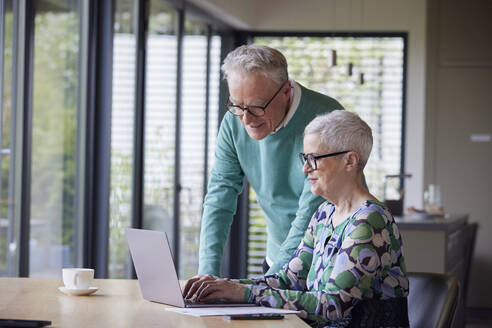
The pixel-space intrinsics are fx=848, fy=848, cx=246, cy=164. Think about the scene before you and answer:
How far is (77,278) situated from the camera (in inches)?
90.6

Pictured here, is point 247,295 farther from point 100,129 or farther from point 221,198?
point 100,129

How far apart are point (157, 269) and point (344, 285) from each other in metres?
0.47

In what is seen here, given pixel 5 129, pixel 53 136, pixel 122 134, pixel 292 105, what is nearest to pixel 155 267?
pixel 292 105

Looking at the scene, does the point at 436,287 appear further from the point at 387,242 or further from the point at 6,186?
the point at 6,186

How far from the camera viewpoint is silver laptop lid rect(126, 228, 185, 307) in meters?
2.04

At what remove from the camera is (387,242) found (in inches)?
84.0

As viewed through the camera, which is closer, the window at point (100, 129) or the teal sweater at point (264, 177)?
the teal sweater at point (264, 177)

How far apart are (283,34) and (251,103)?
18.4ft

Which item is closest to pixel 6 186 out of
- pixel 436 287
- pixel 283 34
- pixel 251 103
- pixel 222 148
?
pixel 222 148

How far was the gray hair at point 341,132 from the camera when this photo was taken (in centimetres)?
229

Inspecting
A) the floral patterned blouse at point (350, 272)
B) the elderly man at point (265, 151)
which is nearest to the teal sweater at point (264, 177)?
the elderly man at point (265, 151)

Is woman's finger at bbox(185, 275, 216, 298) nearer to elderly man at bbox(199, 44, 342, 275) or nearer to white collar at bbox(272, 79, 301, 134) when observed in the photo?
elderly man at bbox(199, 44, 342, 275)

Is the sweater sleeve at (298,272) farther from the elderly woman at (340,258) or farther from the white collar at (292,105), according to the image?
the white collar at (292,105)

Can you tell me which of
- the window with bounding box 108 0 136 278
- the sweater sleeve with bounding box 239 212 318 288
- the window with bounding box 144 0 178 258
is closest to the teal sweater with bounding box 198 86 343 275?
the sweater sleeve with bounding box 239 212 318 288
